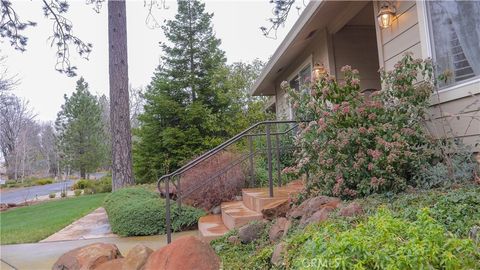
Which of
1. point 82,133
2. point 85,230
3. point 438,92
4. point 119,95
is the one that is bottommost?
point 85,230

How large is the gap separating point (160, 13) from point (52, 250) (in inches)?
271

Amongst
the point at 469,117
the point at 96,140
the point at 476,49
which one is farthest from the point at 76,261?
the point at 96,140

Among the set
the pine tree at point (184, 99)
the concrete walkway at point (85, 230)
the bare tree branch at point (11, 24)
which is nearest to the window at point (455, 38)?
the concrete walkway at point (85, 230)

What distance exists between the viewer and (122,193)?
22.0 ft

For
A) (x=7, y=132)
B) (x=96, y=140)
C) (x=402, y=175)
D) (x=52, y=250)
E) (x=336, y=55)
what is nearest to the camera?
(x=402, y=175)

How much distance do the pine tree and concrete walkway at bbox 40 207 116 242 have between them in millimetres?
5296

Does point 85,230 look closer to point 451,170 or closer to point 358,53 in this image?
point 451,170

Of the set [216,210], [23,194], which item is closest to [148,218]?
[216,210]

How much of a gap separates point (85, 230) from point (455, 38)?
5854 millimetres

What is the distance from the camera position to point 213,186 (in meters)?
5.96

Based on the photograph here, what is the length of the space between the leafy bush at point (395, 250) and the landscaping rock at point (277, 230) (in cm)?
156

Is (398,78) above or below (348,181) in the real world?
above

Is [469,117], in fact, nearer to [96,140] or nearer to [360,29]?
[360,29]

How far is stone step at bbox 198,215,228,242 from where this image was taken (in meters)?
4.14
